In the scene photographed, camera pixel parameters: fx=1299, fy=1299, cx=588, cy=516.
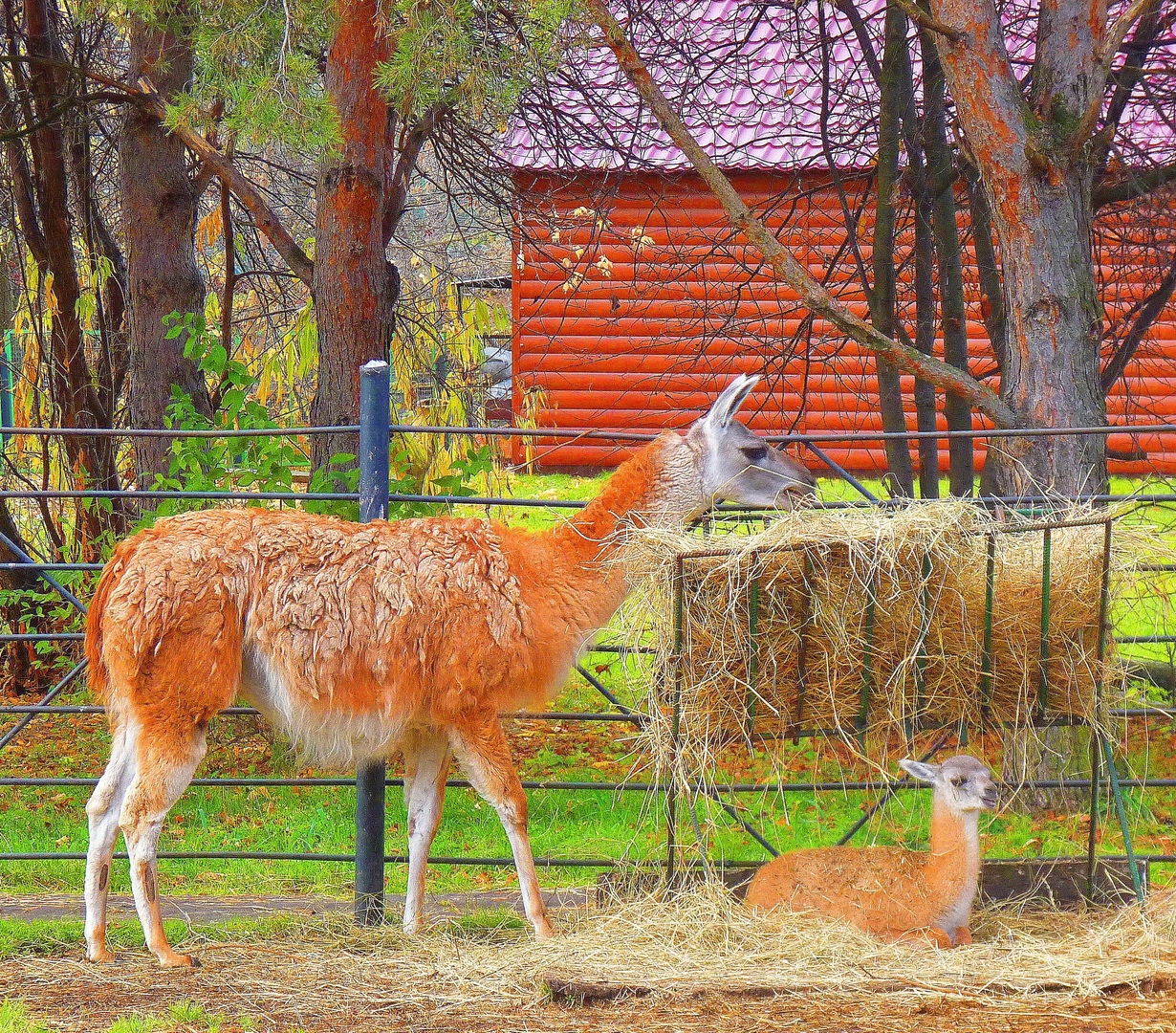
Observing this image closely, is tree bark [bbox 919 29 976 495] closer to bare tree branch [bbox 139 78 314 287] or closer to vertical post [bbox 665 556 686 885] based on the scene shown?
vertical post [bbox 665 556 686 885]

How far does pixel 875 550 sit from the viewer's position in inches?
196

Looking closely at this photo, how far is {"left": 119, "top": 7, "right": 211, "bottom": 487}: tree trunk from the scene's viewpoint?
30.2ft

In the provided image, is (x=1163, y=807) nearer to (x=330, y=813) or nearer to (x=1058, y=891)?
(x=1058, y=891)

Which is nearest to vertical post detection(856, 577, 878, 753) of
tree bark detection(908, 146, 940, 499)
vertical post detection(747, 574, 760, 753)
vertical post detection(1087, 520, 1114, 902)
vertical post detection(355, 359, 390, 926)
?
vertical post detection(747, 574, 760, 753)

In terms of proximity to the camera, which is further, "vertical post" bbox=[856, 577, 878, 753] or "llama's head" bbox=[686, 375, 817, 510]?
"llama's head" bbox=[686, 375, 817, 510]

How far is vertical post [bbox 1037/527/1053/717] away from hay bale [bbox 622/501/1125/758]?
20mm

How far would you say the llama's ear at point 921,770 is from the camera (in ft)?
16.7

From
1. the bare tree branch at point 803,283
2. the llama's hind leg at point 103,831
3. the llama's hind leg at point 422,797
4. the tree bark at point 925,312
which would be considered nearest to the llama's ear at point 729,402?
the bare tree branch at point 803,283

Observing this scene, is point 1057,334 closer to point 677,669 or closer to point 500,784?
point 677,669

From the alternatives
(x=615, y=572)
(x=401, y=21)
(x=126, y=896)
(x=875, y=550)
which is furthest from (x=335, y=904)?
(x=401, y=21)

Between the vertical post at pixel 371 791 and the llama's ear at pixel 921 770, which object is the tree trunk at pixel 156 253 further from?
the llama's ear at pixel 921 770

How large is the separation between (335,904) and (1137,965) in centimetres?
352

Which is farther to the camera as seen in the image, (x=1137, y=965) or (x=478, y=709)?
(x=478, y=709)

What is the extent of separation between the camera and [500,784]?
17.3ft
